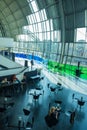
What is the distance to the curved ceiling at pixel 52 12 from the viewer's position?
20375 millimetres

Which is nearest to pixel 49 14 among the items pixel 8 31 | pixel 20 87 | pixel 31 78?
pixel 31 78

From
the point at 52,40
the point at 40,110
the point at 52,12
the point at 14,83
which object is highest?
the point at 52,12

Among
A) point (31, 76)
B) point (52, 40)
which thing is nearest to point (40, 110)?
point (31, 76)

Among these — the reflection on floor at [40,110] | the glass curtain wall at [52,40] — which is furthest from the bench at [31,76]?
the glass curtain wall at [52,40]

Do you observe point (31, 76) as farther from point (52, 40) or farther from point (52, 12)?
point (52, 12)

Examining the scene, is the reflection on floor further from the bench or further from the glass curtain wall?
the glass curtain wall

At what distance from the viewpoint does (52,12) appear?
23906 millimetres

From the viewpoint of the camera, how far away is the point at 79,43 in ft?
69.1

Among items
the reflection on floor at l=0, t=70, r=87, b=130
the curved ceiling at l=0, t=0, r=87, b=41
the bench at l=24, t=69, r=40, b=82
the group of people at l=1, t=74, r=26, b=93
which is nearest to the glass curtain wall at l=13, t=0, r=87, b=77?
the curved ceiling at l=0, t=0, r=87, b=41

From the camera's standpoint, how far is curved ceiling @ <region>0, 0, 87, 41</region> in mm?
20375

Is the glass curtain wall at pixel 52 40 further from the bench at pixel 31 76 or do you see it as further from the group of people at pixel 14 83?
the group of people at pixel 14 83

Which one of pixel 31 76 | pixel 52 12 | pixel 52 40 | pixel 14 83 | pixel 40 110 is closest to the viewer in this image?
pixel 40 110

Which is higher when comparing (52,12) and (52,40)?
(52,12)

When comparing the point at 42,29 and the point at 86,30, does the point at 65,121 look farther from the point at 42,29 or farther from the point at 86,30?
the point at 42,29
